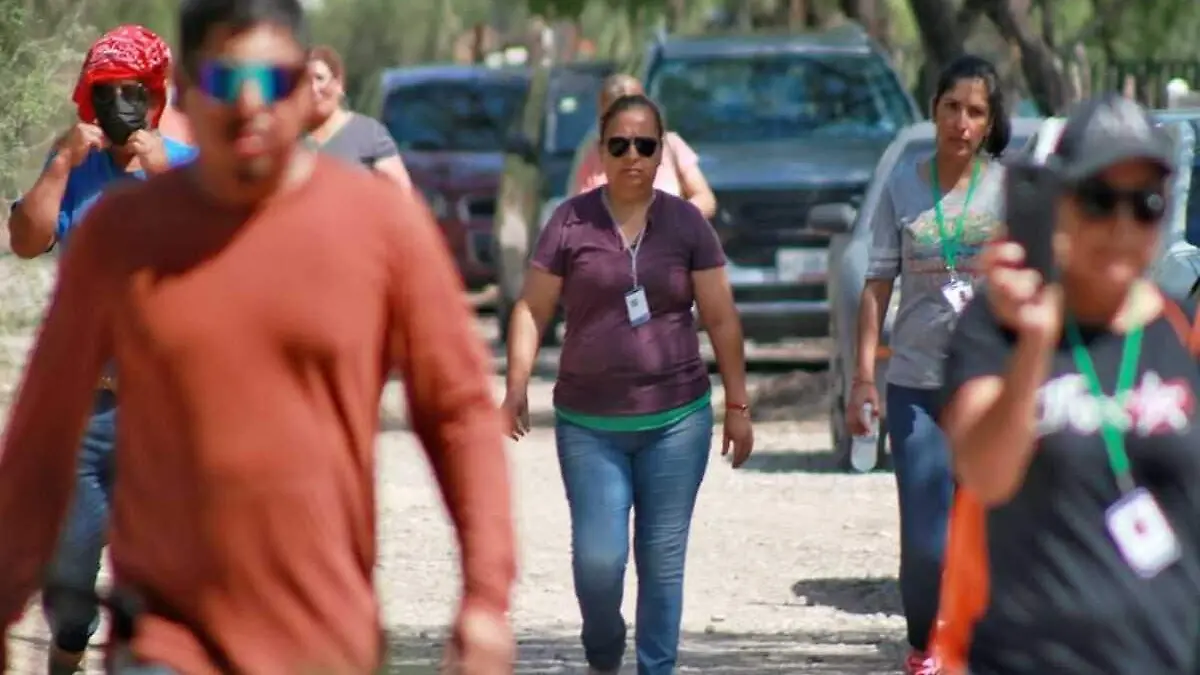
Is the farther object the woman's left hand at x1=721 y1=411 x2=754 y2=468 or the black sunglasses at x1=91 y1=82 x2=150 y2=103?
the woman's left hand at x1=721 y1=411 x2=754 y2=468

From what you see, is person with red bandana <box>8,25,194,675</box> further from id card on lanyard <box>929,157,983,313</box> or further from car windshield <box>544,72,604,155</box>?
car windshield <box>544,72,604,155</box>

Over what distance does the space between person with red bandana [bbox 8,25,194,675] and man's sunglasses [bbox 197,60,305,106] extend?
2.90 meters

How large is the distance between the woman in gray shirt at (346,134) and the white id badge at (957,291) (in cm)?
170

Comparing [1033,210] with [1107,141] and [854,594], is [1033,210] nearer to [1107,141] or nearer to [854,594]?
[1107,141]

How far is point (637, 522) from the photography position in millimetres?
8023

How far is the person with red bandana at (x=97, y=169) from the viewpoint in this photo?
7324mm

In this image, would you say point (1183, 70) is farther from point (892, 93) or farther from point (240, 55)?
point (240, 55)

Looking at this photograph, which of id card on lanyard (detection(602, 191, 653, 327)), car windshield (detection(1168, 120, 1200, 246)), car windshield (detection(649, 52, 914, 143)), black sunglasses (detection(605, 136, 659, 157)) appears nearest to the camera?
id card on lanyard (detection(602, 191, 653, 327))

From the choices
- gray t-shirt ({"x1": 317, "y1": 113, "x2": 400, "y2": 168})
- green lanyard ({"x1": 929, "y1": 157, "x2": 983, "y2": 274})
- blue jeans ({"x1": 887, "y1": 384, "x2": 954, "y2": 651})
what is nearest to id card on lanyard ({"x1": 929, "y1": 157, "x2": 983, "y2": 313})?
green lanyard ({"x1": 929, "y1": 157, "x2": 983, "y2": 274})

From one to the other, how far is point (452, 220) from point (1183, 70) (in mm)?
8709

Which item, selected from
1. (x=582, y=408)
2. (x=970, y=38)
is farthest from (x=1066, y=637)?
(x=970, y=38)

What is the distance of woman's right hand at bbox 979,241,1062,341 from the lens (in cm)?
414

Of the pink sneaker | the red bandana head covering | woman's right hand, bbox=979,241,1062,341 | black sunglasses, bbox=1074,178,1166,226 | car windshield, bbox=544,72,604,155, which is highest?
black sunglasses, bbox=1074,178,1166,226

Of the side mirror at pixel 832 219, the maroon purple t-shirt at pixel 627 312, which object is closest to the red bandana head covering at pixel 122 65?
the maroon purple t-shirt at pixel 627 312
